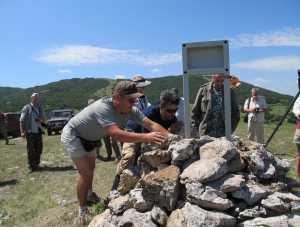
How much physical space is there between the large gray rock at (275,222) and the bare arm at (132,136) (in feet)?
4.64

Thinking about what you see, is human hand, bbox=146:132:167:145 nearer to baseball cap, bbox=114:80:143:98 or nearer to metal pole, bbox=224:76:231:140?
baseball cap, bbox=114:80:143:98

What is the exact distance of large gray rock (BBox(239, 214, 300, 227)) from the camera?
15.2 ft

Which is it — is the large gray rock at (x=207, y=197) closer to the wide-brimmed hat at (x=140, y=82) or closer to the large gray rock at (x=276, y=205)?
→ the large gray rock at (x=276, y=205)

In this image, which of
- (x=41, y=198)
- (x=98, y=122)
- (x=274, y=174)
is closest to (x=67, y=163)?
(x=41, y=198)

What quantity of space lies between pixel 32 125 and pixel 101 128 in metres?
6.22

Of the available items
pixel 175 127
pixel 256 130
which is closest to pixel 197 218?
pixel 175 127

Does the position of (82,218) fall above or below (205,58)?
below

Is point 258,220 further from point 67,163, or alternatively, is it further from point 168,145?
point 67,163

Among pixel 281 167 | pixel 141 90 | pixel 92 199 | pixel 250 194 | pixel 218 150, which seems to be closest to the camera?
pixel 250 194

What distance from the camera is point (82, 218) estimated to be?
6230mm

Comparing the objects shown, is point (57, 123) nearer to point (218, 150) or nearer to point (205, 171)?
point (218, 150)

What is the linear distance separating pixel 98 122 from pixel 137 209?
4.05 ft

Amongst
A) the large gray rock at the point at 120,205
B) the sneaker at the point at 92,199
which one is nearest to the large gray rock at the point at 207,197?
the large gray rock at the point at 120,205

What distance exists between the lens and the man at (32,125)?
38.5 ft
